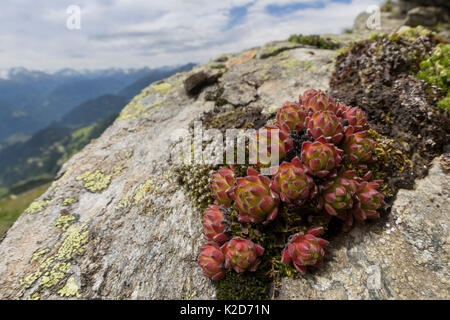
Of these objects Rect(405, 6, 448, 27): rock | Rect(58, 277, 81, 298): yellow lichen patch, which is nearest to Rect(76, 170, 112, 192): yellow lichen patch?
Rect(58, 277, 81, 298): yellow lichen patch

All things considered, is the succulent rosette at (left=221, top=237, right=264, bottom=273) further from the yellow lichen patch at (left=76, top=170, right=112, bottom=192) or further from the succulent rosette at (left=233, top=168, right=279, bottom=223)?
the yellow lichen patch at (left=76, top=170, right=112, bottom=192)

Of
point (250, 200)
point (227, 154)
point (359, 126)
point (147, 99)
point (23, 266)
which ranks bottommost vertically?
Result: point (23, 266)

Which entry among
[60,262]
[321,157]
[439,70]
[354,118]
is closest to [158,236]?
[60,262]

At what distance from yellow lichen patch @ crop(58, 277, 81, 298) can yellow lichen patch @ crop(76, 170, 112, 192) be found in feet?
6.75

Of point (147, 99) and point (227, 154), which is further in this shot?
point (147, 99)

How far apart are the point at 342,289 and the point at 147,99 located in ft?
24.6

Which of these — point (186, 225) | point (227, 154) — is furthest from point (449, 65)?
point (186, 225)

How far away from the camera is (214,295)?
9.73 feet

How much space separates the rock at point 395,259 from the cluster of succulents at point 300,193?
22 cm

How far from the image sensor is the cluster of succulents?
2.91 meters

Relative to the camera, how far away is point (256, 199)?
3055mm

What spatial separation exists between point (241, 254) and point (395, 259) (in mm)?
1818
